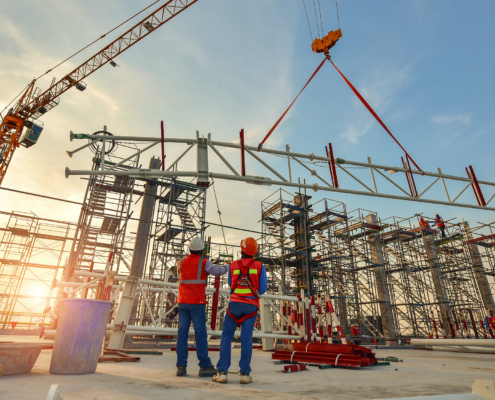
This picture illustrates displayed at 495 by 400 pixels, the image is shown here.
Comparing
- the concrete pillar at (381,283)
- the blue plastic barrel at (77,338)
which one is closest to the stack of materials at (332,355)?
the blue plastic barrel at (77,338)

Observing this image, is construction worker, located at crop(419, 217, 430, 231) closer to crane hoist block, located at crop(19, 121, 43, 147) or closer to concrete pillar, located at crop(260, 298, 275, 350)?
concrete pillar, located at crop(260, 298, 275, 350)

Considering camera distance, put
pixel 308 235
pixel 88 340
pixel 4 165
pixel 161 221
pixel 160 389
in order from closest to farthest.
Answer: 1. pixel 160 389
2. pixel 88 340
3. pixel 161 221
4. pixel 308 235
5. pixel 4 165

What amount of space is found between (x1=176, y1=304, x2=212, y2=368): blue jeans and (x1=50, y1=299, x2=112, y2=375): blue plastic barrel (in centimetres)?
107

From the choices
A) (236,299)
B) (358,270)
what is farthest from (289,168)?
(358,270)

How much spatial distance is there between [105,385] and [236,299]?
1731 mm

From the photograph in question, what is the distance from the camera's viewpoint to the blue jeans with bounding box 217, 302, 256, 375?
3764 millimetres

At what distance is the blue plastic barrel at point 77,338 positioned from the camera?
147 inches

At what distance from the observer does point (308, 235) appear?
23.9 metres

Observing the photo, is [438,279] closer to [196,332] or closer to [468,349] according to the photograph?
[468,349]

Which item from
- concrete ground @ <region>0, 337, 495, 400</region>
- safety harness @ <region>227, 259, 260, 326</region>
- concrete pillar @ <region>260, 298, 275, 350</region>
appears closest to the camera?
concrete ground @ <region>0, 337, 495, 400</region>

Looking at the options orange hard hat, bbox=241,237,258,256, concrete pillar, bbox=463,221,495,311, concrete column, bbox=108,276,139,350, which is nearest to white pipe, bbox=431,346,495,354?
orange hard hat, bbox=241,237,258,256

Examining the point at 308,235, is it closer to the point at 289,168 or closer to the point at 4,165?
the point at 289,168

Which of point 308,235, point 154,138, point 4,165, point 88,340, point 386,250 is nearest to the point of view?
point 88,340

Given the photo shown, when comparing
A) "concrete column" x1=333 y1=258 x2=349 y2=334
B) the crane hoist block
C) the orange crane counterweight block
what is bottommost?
"concrete column" x1=333 y1=258 x2=349 y2=334
